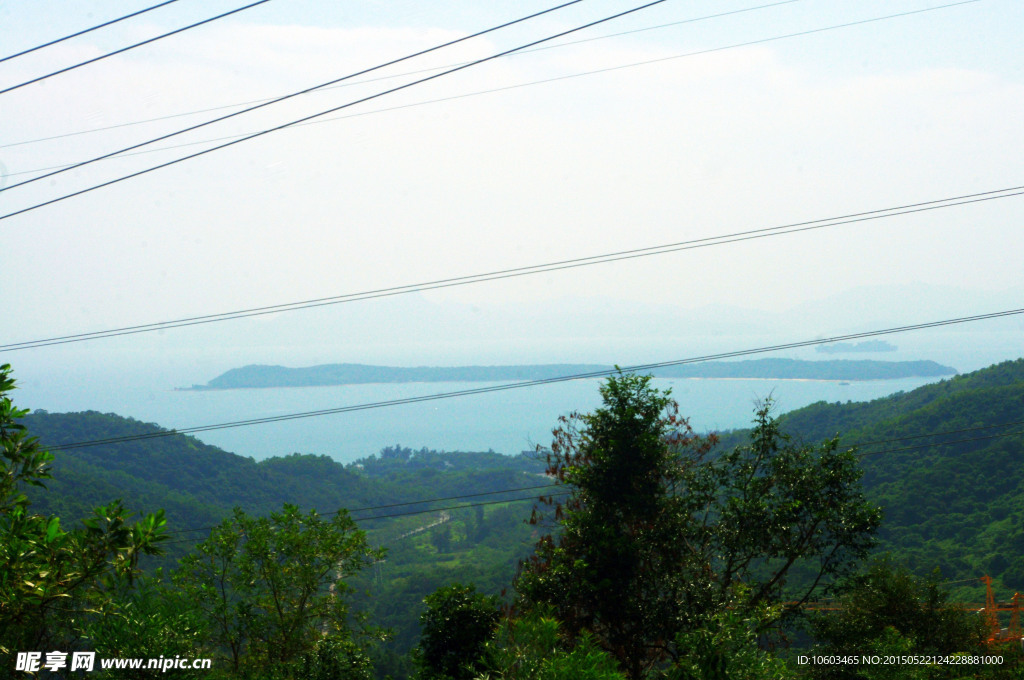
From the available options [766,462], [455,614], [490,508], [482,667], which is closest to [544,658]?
[482,667]

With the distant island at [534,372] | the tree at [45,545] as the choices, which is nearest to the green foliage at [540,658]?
the tree at [45,545]

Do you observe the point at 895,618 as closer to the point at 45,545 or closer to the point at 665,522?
the point at 665,522

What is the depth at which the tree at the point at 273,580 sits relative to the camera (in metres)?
11.8

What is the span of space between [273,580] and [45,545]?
7125 mm

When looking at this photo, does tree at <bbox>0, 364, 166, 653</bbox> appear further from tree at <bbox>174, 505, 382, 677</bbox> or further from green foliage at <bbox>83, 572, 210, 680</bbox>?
tree at <bbox>174, 505, 382, 677</bbox>

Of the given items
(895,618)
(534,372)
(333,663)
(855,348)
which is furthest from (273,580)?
(855,348)

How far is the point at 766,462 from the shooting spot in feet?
37.4

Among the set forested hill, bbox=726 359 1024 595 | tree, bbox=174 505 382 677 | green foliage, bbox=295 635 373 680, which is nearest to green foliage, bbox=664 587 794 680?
green foliage, bbox=295 635 373 680

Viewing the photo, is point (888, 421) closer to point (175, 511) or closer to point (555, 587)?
point (555, 587)

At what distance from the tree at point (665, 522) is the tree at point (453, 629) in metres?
0.70

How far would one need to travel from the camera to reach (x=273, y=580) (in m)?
11.9

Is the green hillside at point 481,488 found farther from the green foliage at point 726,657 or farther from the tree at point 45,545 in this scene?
the green foliage at point 726,657

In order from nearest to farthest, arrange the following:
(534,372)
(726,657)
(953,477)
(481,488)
Answer: (726,657), (953,477), (481,488), (534,372)

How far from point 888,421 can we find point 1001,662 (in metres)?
38.3
